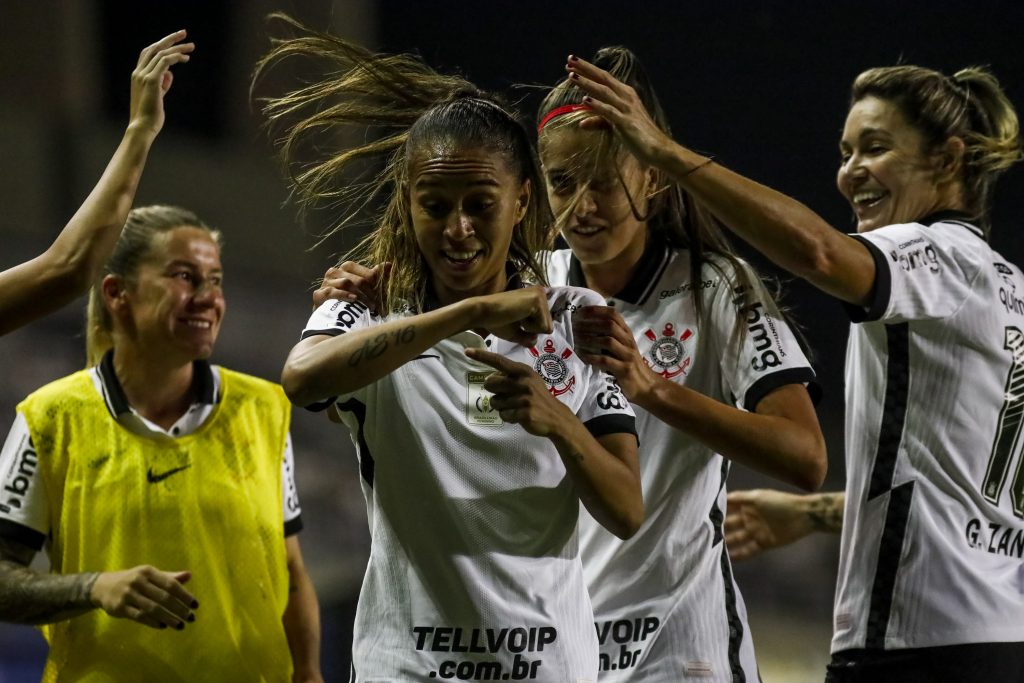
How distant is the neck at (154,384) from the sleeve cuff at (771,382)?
63.8 inches

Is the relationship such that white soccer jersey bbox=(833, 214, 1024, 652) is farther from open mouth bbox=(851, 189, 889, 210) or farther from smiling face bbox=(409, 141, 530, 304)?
smiling face bbox=(409, 141, 530, 304)

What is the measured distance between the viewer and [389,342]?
2.26 m

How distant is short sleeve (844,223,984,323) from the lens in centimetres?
288

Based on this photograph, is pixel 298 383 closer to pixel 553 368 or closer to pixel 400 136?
pixel 553 368

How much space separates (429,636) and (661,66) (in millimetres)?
8583

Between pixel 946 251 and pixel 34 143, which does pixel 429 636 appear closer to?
pixel 946 251

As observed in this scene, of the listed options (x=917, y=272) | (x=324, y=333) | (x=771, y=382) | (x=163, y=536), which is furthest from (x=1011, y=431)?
(x=163, y=536)

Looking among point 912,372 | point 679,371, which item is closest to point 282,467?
point 679,371

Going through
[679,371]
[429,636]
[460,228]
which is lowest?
[429,636]

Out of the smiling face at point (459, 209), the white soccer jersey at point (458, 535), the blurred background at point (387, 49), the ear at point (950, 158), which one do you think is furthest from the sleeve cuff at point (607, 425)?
the blurred background at point (387, 49)

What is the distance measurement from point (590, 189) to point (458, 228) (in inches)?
28.5

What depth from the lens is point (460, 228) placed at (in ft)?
8.16

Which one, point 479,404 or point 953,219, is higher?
point 953,219

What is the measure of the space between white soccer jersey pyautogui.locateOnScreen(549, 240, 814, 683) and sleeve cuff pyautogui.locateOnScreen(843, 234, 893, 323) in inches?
8.7
